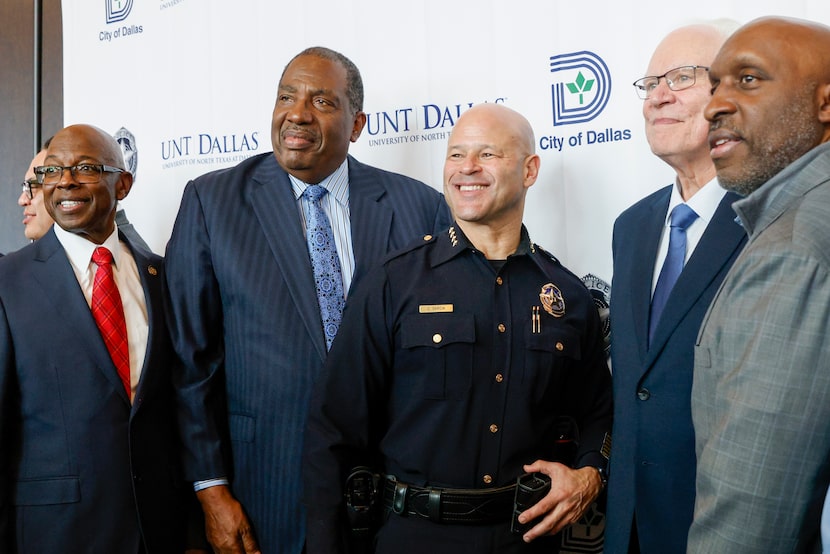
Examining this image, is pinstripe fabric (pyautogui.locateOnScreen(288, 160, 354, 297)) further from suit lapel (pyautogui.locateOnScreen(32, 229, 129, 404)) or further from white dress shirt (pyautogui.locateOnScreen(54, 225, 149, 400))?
suit lapel (pyautogui.locateOnScreen(32, 229, 129, 404))

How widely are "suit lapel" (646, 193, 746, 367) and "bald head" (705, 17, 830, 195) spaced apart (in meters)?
0.27

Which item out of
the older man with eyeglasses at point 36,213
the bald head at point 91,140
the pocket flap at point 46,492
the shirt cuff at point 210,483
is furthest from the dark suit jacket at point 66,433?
the older man with eyeglasses at point 36,213

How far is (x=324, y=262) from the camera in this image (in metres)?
2.32

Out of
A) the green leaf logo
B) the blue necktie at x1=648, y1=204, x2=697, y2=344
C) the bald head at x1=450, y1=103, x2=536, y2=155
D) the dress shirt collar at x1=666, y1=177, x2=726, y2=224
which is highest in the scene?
the green leaf logo

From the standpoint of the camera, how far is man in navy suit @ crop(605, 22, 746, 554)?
185 cm

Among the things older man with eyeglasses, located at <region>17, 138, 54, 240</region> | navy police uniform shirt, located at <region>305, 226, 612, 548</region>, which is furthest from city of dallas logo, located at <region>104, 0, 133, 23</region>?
navy police uniform shirt, located at <region>305, 226, 612, 548</region>

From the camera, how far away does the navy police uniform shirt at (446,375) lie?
1.97 m

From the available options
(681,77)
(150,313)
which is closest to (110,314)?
(150,313)

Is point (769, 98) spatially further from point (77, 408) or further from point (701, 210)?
point (77, 408)

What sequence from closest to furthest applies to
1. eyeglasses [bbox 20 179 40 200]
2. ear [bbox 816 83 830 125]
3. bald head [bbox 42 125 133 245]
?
ear [bbox 816 83 830 125] < bald head [bbox 42 125 133 245] < eyeglasses [bbox 20 179 40 200]

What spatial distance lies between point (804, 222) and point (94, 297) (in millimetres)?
1823

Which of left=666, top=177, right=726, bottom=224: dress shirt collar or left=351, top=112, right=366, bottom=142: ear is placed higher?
left=351, top=112, right=366, bottom=142: ear

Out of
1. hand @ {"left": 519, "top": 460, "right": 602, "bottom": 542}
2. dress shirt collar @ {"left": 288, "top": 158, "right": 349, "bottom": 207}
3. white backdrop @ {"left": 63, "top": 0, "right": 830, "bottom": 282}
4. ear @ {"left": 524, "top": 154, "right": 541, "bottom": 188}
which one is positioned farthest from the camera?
white backdrop @ {"left": 63, "top": 0, "right": 830, "bottom": 282}

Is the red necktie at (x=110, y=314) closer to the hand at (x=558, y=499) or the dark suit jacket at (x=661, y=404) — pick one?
the hand at (x=558, y=499)
